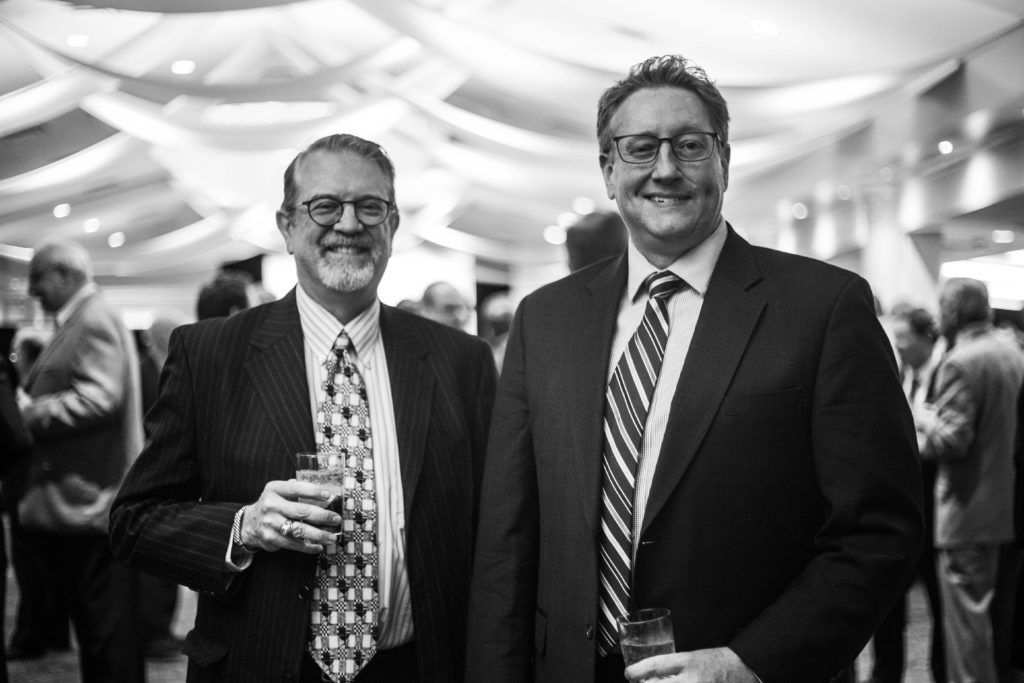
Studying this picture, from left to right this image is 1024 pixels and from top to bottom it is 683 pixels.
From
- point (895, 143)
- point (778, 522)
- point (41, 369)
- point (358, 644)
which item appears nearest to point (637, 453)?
point (778, 522)

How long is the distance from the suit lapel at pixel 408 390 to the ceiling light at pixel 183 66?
1027 cm

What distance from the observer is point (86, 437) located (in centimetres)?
379

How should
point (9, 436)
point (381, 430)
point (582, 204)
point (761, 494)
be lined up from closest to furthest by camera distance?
point (761, 494) < point (381, 430) < point (9, 436) < point (582, 204)

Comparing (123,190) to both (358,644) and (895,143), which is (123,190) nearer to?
(895,143)

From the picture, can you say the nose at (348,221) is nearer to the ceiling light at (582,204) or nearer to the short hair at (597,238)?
the short hair at (597,238)

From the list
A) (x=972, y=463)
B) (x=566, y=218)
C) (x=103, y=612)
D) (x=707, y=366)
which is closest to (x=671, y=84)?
(x=707, y=366)

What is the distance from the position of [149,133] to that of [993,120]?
807 centimetres

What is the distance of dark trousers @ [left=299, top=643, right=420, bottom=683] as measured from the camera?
6.09 feet

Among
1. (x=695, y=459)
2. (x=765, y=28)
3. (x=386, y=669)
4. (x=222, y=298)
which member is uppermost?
(x=765, y=28)

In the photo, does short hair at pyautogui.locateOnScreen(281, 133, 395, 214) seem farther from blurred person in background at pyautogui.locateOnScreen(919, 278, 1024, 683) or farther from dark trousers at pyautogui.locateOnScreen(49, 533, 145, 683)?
blurred person in background at pyautogui.locateOnScreen(919, 278, 1024, 683)

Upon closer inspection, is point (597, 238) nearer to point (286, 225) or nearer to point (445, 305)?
point (286, 225)

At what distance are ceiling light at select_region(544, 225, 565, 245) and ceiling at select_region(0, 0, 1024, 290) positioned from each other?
314 cm

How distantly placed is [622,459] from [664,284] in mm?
312

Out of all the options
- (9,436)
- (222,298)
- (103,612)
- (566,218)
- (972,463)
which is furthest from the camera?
(566,218)
